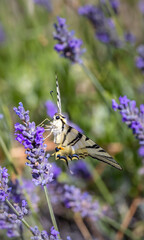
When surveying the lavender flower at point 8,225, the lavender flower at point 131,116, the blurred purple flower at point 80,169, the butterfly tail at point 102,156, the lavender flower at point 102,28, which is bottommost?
the lavender flower at point 8,225

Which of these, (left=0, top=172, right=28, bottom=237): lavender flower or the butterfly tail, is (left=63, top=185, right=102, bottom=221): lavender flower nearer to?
(left=0, top=172, right=28, bottom=237): lavender flower

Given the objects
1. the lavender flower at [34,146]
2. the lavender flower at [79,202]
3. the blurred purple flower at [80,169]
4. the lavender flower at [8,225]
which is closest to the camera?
the lavender flower at [34,146]

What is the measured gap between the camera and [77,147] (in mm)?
1366

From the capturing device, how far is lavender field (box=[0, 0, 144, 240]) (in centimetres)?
124

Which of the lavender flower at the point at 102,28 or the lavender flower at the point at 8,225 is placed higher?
the lavender flower at the point at 102,28

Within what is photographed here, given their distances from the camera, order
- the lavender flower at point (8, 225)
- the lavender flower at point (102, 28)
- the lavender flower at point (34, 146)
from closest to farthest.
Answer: the lavender flower at point (34, 146), the lavender flower at point (8, 225), the lavender flower at point (102, 28)

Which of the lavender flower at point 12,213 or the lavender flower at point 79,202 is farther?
the lavender flower at point 79,202

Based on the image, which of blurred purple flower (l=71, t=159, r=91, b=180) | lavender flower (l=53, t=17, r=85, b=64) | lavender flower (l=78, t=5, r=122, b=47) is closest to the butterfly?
lavender flower (l=53, t=17, r=85, b=64)

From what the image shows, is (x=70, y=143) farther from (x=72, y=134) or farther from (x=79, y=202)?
(x=79, y=202)

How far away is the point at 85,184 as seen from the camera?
228 centimetres

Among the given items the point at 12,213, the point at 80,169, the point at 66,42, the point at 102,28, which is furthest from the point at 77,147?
the point at 102,28

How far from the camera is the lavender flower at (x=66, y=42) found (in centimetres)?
168

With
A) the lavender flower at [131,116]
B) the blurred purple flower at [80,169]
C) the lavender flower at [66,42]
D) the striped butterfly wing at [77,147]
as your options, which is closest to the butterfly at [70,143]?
the striped butterfly wing at [77,147]

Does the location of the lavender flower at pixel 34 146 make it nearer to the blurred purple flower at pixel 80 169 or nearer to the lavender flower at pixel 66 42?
the lavender flower at pixel 66 42
